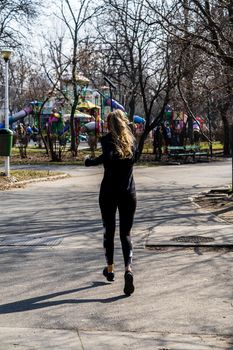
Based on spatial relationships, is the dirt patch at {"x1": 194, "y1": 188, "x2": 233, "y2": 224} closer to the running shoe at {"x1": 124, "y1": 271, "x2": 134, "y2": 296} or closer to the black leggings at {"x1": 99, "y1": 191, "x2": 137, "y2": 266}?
the black leggings at {"x1": 99, "y1": 191, "x2": 137, "y2": 266}

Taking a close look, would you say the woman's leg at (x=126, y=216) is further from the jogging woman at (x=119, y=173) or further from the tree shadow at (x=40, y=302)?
the tree shadow at (x=40, y=302)

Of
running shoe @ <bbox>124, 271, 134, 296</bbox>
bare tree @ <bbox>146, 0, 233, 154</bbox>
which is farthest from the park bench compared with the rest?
running shoe @ <bbox>124, 271, 134, 296</bbox>

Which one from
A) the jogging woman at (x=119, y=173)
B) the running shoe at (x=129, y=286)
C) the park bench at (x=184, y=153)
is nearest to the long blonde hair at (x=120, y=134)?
the jogging woman at (x=119, y=173)

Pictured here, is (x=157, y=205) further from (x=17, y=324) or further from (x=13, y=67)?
(x=13, y=67)

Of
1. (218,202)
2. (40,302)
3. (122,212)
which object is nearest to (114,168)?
(122,212)

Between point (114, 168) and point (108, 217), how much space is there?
1.80 ft

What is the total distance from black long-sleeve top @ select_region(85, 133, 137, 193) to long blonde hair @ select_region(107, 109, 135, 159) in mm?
47

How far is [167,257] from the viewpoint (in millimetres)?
7586

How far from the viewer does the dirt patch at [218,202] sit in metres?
11.3

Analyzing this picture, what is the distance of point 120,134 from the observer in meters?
6.16

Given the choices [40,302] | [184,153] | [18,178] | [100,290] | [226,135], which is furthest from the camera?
[226,135]

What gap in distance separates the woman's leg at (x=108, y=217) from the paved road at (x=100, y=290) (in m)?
0.35

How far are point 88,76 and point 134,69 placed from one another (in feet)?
18.5

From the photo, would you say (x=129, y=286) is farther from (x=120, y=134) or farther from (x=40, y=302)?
(x=120, y=134)
